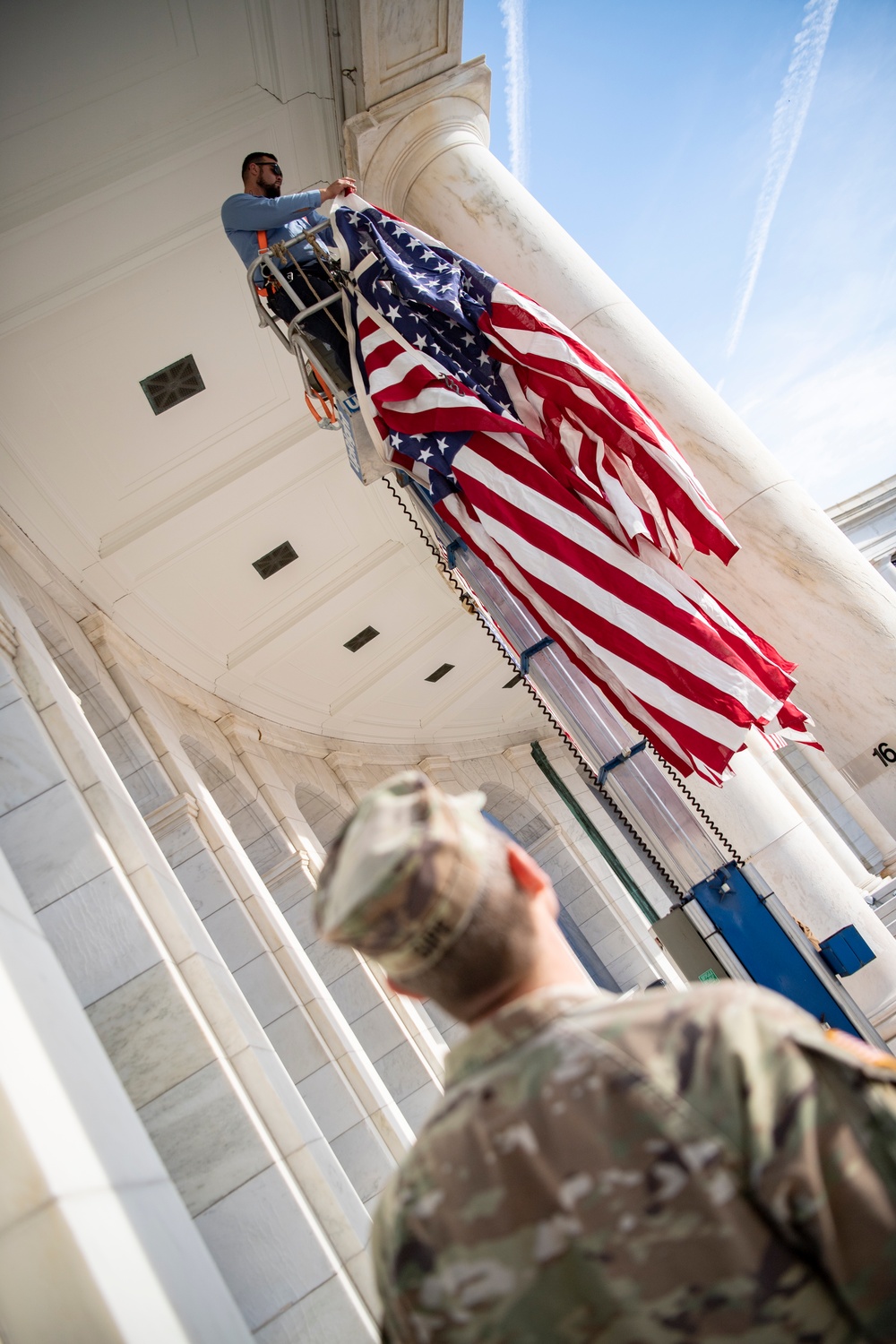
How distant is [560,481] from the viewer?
13.4 feet

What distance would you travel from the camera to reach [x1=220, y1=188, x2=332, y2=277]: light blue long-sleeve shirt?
4.63m

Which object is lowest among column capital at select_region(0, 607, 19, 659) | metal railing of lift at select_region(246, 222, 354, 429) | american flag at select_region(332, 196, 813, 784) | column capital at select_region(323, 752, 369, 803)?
american flag at select_region(332, 196, 813, 784)

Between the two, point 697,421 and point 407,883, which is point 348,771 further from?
point 407,883

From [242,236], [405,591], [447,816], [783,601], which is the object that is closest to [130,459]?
[242,236]

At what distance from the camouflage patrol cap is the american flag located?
2645mm

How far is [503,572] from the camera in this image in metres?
4.14

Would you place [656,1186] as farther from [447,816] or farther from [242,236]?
[242,236]

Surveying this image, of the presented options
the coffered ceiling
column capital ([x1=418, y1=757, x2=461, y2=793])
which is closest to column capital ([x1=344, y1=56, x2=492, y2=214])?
the coffered ceiling

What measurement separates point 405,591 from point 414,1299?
402 inches

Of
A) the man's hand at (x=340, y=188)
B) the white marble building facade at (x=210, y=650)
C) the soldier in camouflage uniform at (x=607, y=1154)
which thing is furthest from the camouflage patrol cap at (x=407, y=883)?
the man's hand at (x=340, y=188)

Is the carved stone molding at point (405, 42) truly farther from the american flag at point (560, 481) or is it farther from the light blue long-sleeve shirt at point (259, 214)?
the american flag at point (560, 481)

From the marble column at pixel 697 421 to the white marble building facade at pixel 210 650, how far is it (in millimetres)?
20

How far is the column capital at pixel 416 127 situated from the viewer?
5.68 m

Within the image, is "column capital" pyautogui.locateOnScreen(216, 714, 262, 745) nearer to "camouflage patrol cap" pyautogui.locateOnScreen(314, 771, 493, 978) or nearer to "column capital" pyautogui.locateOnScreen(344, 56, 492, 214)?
"column capital" pyautogui.locateOnScreen(344, 56, 492, 214)
